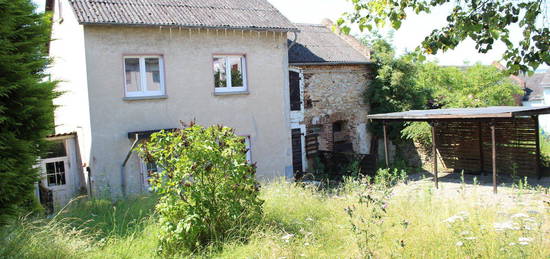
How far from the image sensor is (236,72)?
559 inches

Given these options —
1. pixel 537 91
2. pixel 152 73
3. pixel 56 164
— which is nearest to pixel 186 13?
pixel 152 73

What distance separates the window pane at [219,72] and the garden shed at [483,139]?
4.81 metres

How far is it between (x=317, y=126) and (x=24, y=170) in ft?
39.1

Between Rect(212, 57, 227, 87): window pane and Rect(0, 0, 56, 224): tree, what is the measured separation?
6.90 m

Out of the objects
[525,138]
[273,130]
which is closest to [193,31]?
[273,130]

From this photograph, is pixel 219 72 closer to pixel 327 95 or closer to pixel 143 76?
pixel 143 76

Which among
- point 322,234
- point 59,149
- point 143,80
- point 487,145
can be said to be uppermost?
point 143,80

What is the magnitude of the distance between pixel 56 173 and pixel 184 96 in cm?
405

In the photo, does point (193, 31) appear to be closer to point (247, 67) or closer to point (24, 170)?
point (247, 67)

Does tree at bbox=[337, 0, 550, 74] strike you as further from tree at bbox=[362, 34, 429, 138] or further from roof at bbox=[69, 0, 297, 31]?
tree at bbox=[362, 34, 429, 138]

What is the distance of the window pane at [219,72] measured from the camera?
1378 centimetres

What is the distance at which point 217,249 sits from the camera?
5480 mm

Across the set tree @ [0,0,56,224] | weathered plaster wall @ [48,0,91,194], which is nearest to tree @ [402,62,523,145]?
weathered plaster wall @ [48,0,91,194]

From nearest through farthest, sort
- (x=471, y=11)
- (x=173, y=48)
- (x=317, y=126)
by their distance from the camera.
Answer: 1. (x=471, y=11)
2. (x=173, y=48)
3. (x=317, y=126)
